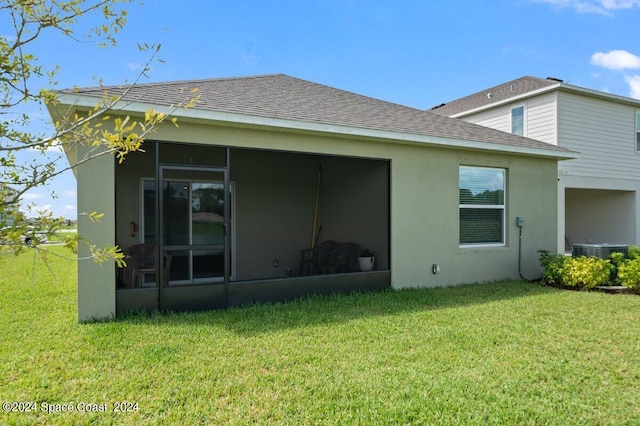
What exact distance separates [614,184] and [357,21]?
10104 millimetres

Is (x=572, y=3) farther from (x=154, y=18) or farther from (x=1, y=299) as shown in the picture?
(x=1, y=299)

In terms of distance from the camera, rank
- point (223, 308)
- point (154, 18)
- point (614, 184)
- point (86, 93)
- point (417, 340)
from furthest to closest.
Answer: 1. point (614, 184)
2. point (223, 308)
3. point (86, 93)
4. point (417, 340)
5. point (154, 18)

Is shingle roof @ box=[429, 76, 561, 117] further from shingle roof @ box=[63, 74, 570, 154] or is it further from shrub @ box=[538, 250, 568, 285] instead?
shrub @ box=[538, 250, 568, 285]

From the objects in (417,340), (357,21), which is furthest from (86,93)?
(357,21)

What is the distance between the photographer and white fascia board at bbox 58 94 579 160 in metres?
5.57

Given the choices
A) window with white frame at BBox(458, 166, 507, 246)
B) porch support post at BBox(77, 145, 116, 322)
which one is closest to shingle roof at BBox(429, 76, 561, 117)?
window with white frame at BBox(458, 166, 507, 246)

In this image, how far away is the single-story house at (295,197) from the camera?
6125mm

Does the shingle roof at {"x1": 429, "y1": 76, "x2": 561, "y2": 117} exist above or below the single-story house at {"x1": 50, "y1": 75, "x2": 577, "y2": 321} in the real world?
above

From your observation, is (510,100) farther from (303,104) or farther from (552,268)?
(303,104)

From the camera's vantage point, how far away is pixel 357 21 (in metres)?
12.1

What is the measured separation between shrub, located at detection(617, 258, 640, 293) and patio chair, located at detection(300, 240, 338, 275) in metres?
6.20

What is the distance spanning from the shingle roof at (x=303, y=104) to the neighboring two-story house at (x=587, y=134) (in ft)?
10.2

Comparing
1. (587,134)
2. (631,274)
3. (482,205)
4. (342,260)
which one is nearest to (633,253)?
(631,274)

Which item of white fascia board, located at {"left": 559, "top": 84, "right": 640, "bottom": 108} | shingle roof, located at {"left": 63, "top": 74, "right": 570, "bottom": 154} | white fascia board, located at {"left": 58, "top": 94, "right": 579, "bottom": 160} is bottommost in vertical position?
white fascia board, located at {"left": 58, "top": 94, "right": 579, "bottom": 160}
